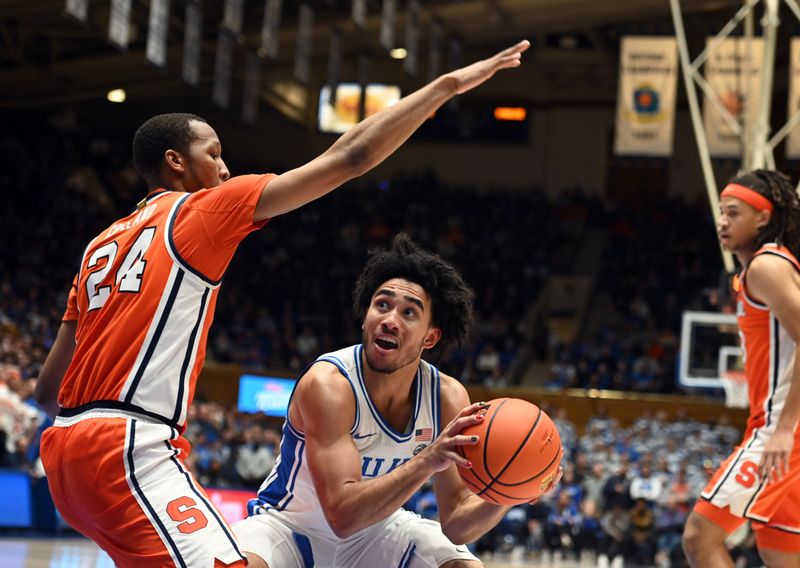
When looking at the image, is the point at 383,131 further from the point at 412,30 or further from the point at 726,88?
the point at 412,30

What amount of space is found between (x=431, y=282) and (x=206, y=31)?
21472 millimetres

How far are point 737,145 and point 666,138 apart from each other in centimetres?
307

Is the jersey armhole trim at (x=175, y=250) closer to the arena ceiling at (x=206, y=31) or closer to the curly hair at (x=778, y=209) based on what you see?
the curly hair at (x=778, y=209)

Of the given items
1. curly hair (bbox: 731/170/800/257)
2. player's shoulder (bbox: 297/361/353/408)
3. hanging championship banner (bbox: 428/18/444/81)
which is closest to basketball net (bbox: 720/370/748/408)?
curly hair (bbox: 731/170/800/257)

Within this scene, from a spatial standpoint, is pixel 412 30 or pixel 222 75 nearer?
pixel 222 75

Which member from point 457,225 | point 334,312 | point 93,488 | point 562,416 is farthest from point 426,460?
point 457,225

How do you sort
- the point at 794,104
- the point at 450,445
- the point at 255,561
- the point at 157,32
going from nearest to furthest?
the point at 450,445 → the point at 255,561 → the point at 157,32 → the point at 794,104

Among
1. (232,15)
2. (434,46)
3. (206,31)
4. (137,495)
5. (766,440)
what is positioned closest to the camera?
(137,495)

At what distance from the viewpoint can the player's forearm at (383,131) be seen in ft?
11.7

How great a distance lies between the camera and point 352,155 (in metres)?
3.57

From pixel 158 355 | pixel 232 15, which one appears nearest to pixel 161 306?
pixel 158 355

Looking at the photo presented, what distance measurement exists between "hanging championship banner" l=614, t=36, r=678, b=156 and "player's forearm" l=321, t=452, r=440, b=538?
16884 millimetres

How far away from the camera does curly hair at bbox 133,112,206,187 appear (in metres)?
3.93

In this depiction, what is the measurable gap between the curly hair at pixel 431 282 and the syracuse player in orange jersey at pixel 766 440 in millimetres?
1317
